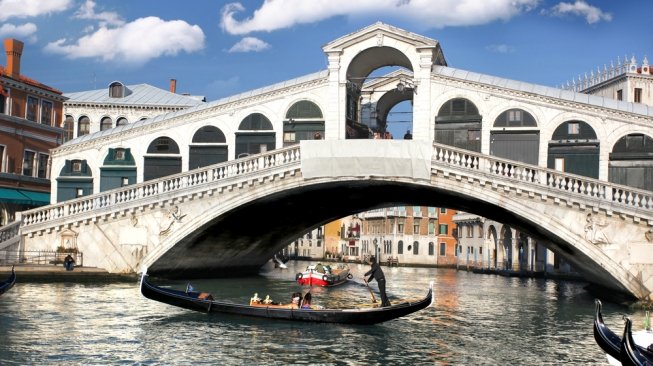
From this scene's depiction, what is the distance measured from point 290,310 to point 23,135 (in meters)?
22.4

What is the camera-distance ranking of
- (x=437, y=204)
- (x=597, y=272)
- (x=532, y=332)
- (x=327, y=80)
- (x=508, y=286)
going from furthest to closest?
(x=508, y=286), (x=437, y=204), (x=327, y=80), (x=597, y=272), (x=532, y=332)

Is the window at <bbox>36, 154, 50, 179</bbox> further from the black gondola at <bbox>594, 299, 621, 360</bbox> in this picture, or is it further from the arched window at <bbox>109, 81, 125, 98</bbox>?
the black gondola at <bbox>594, 299, 621, 360</bbox>

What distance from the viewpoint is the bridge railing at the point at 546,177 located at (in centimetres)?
2420

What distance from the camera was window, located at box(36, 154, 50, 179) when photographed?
38094 millimetres

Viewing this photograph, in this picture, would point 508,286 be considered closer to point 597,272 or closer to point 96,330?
point 597,272

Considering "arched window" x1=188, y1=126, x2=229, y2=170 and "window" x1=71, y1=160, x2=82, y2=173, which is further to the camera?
"window" x1=71, y1=160, x2=82, y2=173

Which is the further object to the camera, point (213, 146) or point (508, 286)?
point (508, 286)

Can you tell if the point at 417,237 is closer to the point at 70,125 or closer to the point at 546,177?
the point at 70,125

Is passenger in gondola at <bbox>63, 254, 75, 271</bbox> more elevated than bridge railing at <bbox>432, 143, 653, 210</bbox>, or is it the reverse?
bridge railing at <bbox>432, 143, 653, 210</bbox>

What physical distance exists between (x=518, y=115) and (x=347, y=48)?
688 centimetres

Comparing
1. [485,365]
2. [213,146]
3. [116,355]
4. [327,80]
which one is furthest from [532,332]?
[213,146]

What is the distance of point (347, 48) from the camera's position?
30.4 meters

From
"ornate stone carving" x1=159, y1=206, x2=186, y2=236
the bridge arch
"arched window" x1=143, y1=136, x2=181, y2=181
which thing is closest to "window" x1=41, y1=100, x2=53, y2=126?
"arched window" x1=143, y1=136, x2=181, y2=181

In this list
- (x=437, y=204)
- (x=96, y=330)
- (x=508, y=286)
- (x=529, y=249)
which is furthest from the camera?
(x=529, y=249)
